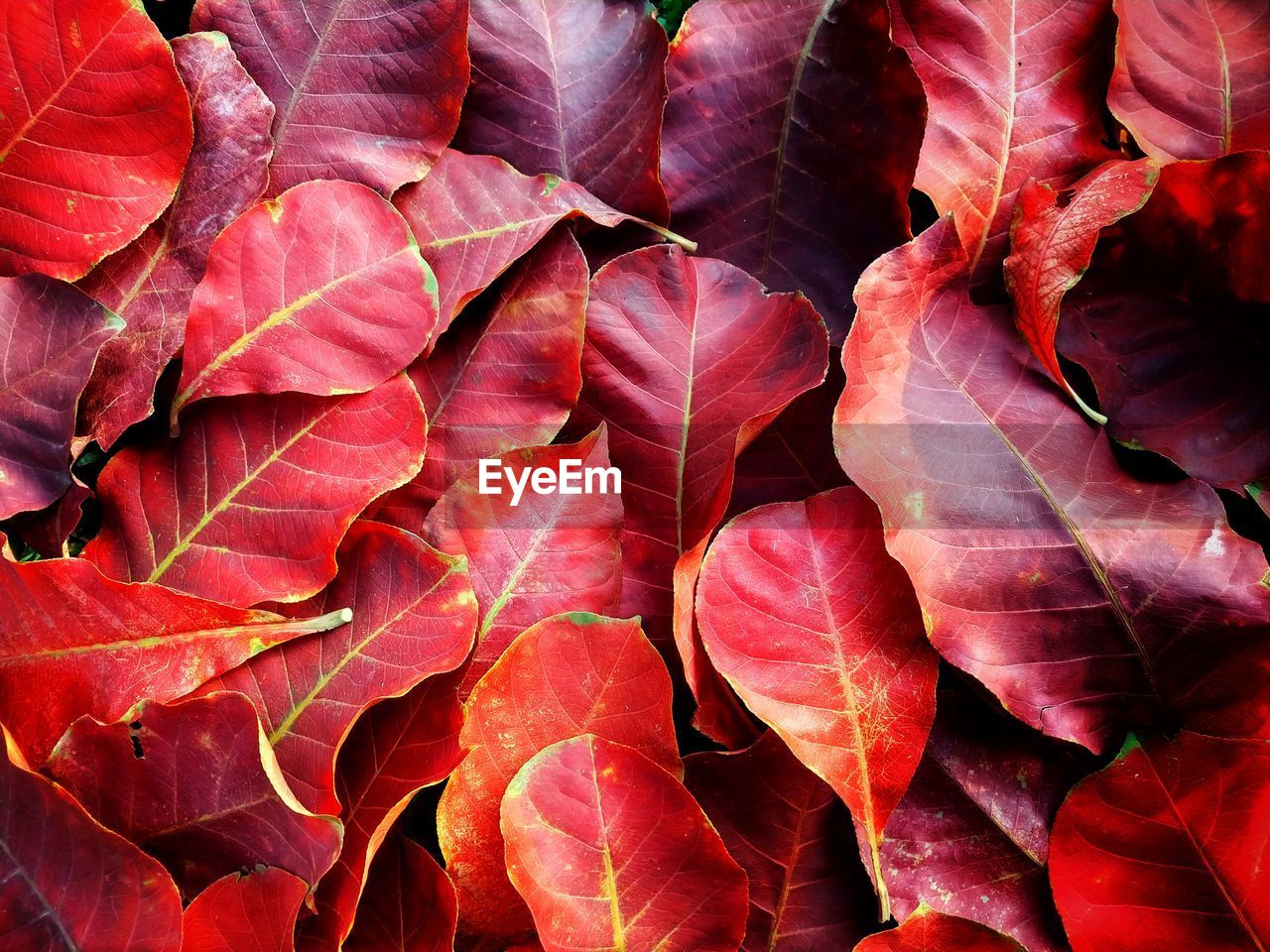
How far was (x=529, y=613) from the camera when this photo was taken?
524 millimetres

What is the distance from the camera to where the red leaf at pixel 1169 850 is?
47 cm

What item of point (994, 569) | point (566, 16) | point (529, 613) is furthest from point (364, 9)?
point (994, 569)

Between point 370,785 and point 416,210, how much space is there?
1.02 ft

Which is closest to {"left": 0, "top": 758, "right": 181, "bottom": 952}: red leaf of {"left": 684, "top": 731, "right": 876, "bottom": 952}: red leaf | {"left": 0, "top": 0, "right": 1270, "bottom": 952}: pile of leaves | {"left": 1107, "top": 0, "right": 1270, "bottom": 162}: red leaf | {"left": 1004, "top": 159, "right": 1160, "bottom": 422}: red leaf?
{"left": 0, "top": 0, "right": 1270, "bottom": 952}: pile of leaves

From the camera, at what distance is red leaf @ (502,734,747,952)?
0.46 metres

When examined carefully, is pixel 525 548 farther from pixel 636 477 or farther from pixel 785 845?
pixel 785 845

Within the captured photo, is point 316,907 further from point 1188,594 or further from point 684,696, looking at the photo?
point 1188,594

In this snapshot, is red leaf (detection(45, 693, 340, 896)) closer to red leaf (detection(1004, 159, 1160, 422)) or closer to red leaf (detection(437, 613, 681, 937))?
red leaf (detection(437, 613, 681, 937))

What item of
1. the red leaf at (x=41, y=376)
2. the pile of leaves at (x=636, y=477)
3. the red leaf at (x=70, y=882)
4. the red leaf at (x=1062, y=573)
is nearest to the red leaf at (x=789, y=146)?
the pile of leaves at (x=636, y=477)

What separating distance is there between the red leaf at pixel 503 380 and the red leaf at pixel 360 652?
0.06m

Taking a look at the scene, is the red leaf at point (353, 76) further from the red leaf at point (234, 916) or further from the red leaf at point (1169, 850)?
the red leaf at point (1169, 850)

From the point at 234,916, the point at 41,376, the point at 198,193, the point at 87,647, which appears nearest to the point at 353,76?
the point at 198,193

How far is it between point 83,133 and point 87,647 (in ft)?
0.87

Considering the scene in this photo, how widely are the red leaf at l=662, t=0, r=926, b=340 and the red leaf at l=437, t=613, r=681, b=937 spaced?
23 centimetres
